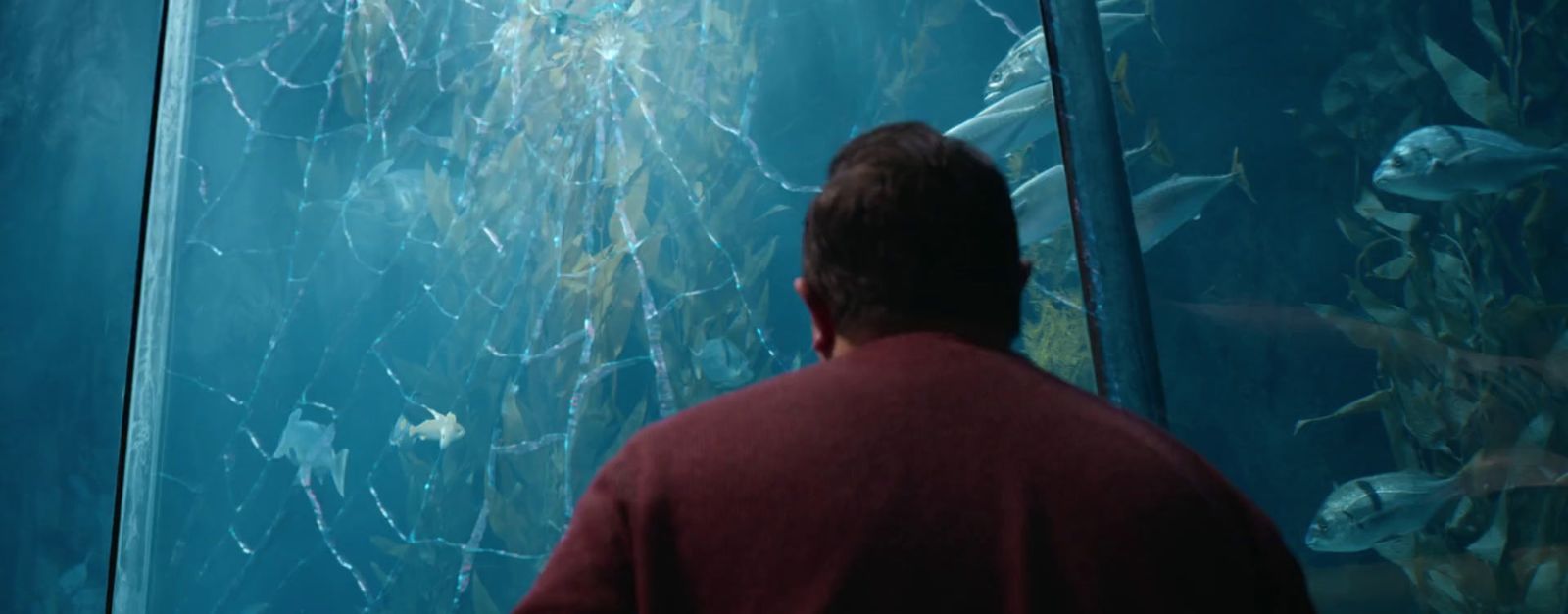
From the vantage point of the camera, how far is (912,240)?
0.87 metres

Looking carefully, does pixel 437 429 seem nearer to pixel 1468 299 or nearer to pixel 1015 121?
pixel 1015 121

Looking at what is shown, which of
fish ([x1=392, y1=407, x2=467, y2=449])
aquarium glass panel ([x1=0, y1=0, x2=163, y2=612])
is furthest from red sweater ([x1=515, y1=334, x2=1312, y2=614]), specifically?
aquarium glass panel ([x1=0, y1=0, x2=163, y2=612])

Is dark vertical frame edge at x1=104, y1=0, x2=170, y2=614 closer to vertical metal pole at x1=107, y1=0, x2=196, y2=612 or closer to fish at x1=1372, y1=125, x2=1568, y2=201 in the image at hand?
vertical metal pole at x1=107, y1=0, x2=196, y2=612

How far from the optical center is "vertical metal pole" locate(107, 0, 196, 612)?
3.89m

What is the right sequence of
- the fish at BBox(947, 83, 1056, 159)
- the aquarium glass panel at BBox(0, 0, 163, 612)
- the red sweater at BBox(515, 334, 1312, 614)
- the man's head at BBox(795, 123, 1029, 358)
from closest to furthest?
the red sweater at BBox(515, 334, 1312, 614)
the man's head at BBox(795, 123, 1029, 358)
the fish at BBox(947, 83, 1056, 159)
the aquarium glass panel at BBox(0, 0, 163, 612)

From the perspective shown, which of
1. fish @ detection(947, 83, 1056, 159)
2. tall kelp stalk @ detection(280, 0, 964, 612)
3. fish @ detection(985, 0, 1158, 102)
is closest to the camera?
fish @ detection(947, 83, 1056, 159)

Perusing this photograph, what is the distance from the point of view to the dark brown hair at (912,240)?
871 mm

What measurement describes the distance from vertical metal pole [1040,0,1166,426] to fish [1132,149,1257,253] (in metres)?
0.02

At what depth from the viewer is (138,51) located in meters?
4.11

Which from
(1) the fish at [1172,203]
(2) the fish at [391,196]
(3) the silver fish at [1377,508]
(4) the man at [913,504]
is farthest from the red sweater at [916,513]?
(2) the fish at [391,196]

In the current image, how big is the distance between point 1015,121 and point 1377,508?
1.38m

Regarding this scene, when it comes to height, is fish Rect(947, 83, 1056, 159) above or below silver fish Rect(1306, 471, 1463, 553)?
above

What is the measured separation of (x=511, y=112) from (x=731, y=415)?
3.28 m

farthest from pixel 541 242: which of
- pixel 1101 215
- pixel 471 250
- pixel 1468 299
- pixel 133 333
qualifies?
pixel 1468 299
